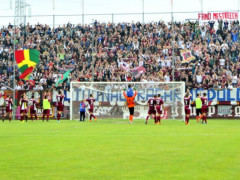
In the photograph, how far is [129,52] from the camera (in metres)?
52.1

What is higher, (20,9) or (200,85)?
(20,9)

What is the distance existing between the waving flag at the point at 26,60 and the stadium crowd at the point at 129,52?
8.68 ft

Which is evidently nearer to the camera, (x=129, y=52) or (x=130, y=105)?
(x=130, y=105)

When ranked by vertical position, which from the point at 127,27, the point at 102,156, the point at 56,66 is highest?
the point at 127,27

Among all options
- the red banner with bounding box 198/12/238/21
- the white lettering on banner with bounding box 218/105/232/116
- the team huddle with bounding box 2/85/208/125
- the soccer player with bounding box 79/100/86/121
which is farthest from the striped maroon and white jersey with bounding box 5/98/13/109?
the red banner with bounding box 198/12/238/21

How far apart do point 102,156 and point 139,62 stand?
35766 millimetres

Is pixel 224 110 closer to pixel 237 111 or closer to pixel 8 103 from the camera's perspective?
pixel 237 111

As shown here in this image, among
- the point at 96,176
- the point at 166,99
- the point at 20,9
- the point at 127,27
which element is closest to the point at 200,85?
the point at 166,99

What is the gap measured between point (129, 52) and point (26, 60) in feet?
35.9

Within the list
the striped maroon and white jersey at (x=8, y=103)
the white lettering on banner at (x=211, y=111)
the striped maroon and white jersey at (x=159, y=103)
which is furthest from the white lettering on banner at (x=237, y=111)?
the striped maroon and white jersey at (x=8, y=103)

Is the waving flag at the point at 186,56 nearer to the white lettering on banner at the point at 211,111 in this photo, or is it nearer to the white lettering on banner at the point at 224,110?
the white lettering on banner at the point at 211,111

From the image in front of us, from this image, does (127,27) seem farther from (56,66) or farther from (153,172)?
(153,172)

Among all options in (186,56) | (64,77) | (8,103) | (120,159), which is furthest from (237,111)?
(120,159)

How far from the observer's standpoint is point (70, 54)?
53250mm
